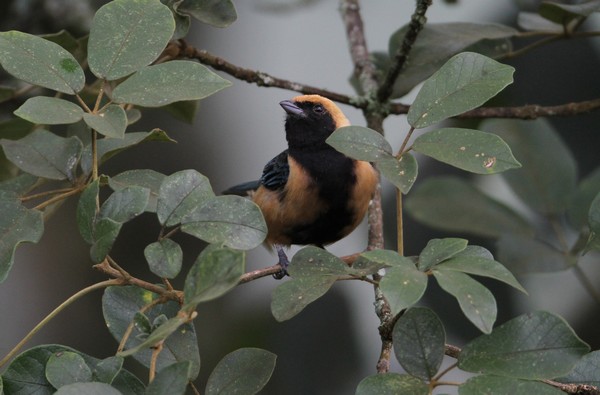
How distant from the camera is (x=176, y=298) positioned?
1.43 metres

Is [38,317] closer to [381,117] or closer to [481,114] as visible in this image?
[381,117]

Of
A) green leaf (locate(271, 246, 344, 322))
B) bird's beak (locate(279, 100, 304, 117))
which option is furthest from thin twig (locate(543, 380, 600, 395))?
bird's beak (locate(279, 100, 304, 117))

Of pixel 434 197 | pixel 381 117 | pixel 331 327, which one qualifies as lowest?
pixel 331 327

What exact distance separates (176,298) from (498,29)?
4.55 feet

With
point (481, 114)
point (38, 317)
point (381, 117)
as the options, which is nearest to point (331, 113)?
point (381, 117)

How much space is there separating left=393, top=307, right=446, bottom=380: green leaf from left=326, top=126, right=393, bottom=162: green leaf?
24 centimetres

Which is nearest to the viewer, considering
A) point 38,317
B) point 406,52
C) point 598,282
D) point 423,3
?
point 423,3

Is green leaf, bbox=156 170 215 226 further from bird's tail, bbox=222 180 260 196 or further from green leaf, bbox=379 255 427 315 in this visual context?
bird's tail, bbox=222 180 260 196

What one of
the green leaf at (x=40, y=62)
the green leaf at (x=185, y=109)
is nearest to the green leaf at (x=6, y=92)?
the green leaf at (x=185, y=109)

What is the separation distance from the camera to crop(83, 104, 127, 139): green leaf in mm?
1339

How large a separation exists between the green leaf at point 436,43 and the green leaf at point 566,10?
119 mm

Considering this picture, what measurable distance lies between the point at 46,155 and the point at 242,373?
0.64m

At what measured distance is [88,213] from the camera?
1420 mm

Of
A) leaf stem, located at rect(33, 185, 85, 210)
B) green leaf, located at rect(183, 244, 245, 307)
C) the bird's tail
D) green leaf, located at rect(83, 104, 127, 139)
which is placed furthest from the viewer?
the bird's tail
